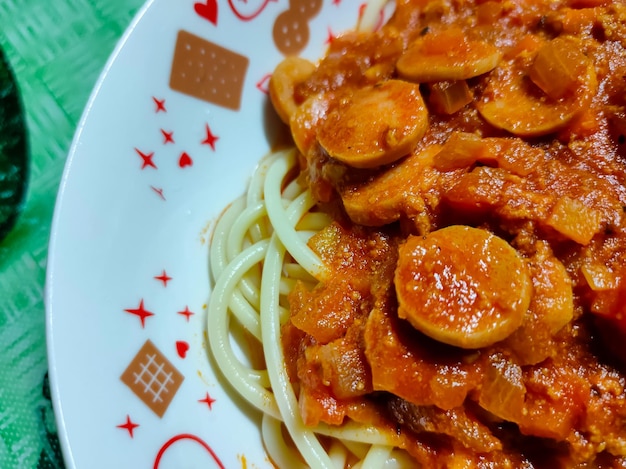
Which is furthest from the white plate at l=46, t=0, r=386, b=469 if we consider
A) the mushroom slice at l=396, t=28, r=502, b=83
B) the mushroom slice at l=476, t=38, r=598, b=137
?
the mushroom slice at l=476, t=38, r=598, b=137

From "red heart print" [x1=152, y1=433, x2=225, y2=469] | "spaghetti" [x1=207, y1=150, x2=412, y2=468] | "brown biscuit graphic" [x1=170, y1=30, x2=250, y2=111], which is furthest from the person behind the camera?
"brown biscuit graphic" [x1=170, y1=30, x2=250, y2=111]

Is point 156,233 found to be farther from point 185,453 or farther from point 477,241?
point 477,241

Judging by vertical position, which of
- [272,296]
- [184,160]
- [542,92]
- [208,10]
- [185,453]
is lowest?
[185,453]

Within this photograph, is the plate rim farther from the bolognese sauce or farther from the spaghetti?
the bolognese sauce

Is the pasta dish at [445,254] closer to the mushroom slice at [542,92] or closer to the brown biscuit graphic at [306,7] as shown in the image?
the mushroom slice at [542,92]

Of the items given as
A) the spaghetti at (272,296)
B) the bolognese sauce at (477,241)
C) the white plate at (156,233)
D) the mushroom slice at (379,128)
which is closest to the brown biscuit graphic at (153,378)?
the white plate at (156,233)

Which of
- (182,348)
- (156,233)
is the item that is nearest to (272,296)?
(182,348)

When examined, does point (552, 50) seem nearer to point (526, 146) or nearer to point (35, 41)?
point (526, 146)
